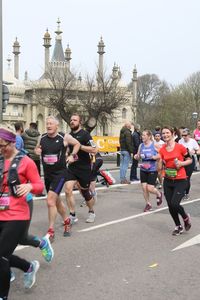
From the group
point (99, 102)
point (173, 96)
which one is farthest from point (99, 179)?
point (173, 96)

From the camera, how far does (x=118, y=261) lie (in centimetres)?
651

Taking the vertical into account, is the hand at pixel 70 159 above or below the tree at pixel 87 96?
below

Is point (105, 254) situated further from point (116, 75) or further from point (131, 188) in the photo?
point (116, 75)

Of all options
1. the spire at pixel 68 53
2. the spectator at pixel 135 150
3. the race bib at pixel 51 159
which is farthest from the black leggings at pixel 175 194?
the spire at pixel 68 53

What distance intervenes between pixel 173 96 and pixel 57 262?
6718cm

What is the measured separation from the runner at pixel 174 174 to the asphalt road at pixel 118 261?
1.37ft

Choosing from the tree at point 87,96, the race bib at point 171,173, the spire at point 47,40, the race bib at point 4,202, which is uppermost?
the spire at point 47,40

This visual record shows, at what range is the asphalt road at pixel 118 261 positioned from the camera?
5316mm

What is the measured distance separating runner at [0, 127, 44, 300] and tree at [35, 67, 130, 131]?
51.2 meters

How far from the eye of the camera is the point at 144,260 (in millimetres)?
6602

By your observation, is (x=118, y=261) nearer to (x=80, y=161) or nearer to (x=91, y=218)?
(x=80, y=161)

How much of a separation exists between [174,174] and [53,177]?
1.92 meters

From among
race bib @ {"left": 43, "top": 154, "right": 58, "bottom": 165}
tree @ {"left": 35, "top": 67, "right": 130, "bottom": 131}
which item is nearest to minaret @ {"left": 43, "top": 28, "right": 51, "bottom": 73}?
tree @ {"left": 35, "top": 67, "right": 130, "bottom": 131}

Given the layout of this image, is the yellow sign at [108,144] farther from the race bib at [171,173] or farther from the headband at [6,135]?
the headband at [6,135]
